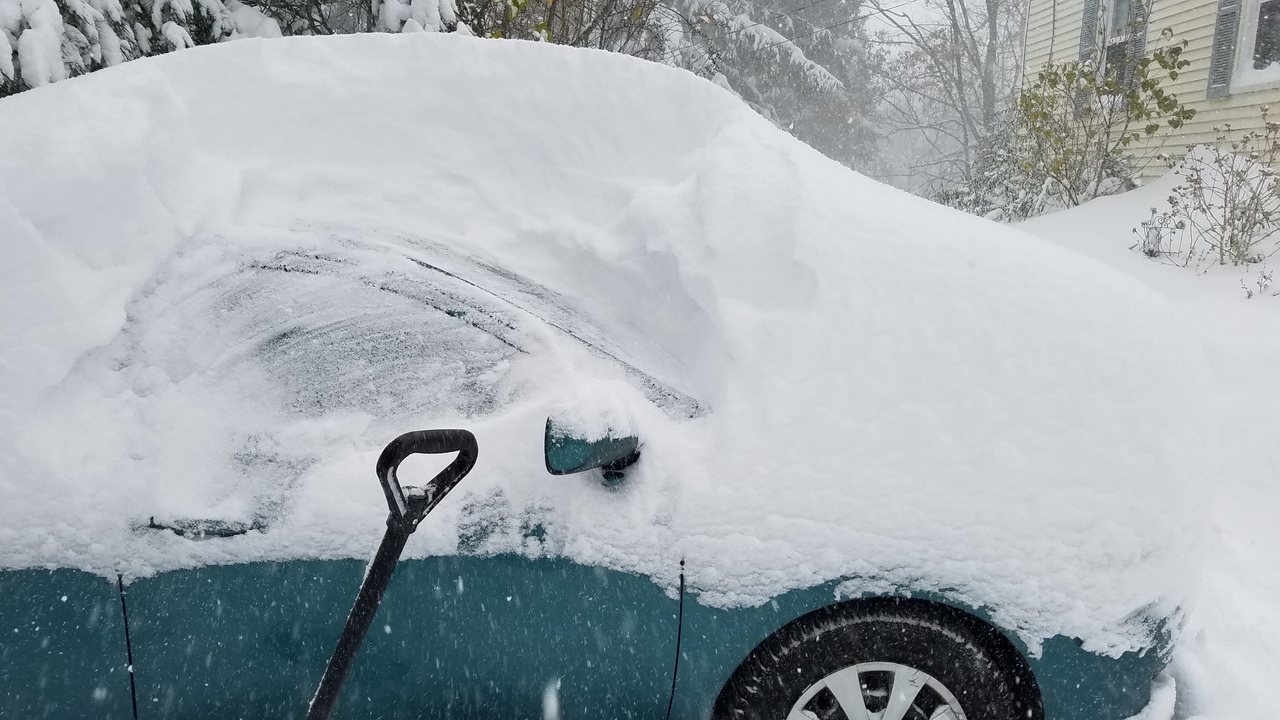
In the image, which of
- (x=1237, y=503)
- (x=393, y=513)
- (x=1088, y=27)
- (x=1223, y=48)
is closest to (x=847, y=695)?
(x=393, y=513)

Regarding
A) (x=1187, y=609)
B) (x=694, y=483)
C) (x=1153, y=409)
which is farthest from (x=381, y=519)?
(x=1187, y=609)

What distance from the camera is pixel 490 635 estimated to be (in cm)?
181

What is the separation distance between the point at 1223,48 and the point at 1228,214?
3474 mm

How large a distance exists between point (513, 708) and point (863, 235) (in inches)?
50.9

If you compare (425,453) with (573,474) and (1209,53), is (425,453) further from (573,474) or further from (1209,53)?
(1209,53)

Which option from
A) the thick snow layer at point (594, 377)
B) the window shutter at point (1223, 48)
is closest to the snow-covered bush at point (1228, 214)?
the window shutter at point (1223, 48)

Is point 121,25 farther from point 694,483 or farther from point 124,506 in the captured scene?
point 694,483

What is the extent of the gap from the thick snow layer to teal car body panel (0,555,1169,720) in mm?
53

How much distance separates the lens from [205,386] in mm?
1854

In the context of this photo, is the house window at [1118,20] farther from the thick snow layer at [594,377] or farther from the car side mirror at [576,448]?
the car side mirror at [576,448]

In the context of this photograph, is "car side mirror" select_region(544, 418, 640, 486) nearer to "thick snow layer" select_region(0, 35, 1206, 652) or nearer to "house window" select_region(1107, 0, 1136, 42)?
"thick snow layer" select_region(0, 35, 1206, 652)

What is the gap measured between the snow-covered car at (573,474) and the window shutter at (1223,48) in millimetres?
10444

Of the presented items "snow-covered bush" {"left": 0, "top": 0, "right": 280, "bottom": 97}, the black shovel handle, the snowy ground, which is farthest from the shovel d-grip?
"snow-covered bush" {"left": 0, "top": 0, "right": 280, "bottom": 97}

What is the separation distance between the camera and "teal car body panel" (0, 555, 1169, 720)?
174 cm
